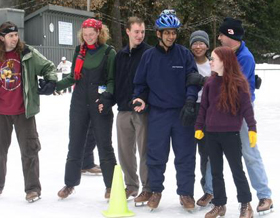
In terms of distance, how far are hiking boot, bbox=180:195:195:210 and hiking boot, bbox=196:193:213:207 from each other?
0.38 ft

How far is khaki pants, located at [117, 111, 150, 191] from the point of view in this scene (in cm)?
491

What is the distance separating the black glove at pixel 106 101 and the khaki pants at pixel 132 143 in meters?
0.18

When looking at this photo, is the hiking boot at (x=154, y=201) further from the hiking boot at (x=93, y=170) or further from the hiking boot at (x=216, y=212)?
the hiking boot at (x=93, y=170)

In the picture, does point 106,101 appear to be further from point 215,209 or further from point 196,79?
point 215,209

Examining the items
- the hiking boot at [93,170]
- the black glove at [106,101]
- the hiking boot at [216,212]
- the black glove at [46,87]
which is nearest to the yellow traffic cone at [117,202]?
the black glove at [106,101]

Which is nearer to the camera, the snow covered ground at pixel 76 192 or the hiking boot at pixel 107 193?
the snow covered ground at pixel 76 192

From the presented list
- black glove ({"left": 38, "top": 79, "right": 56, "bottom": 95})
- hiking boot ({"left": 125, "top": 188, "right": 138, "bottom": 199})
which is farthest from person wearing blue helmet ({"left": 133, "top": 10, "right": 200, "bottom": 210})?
black glove ({"left": 38, "top": 79, "right": 56, "bottom": 95})

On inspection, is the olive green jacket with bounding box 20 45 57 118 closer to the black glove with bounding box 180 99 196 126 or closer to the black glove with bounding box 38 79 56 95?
the black glove with bounding box 38 79 56 95

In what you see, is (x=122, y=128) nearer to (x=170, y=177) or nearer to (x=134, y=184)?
(x=134, y=184)

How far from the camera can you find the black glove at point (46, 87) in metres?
5.02

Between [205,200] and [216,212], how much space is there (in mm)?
406

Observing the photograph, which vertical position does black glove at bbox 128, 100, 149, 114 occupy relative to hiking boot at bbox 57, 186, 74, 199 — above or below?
above

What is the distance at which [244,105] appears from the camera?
4.16 m

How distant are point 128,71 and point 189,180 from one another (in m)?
1.16
